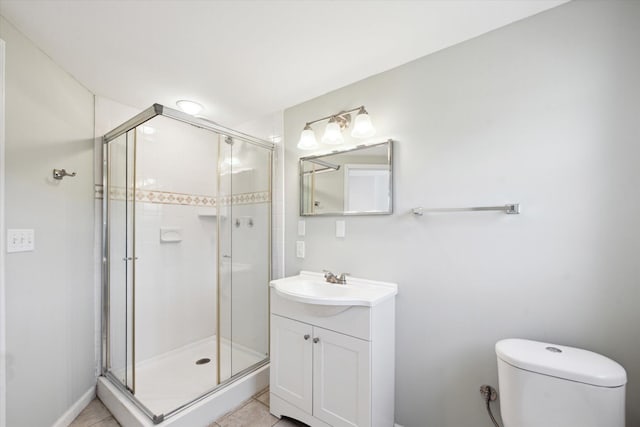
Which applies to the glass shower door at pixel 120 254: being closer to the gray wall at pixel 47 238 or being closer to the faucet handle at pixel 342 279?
the gray wall at pixel 47 238

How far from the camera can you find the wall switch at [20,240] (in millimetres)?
1382

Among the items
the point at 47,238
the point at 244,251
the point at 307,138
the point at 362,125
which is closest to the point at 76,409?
the point at 47,238

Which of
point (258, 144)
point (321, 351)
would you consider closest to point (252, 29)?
point (258, 144)

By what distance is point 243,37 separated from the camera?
4.78 ft

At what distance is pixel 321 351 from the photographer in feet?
5.11

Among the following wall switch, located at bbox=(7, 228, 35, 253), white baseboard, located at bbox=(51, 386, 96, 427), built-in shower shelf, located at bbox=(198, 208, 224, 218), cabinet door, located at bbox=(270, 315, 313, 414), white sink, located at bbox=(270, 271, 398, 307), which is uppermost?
built-in shower shelf, located at bbox=(198, 208, 224, 218)

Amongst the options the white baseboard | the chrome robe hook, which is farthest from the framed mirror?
the white baseboard

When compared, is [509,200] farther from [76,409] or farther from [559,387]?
[76,409]

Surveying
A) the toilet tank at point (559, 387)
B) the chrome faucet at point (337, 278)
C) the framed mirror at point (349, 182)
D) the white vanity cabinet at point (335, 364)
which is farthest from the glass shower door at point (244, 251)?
the toilet tank at point (559, 387)

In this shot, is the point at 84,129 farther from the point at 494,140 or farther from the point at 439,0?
the point at 494,140

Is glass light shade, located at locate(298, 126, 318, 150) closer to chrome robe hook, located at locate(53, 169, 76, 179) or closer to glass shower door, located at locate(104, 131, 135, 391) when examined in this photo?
glass shower door, located at locate(104, 131, 135, 391)

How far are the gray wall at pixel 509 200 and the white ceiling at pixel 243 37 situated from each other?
0.18 m

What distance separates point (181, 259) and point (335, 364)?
1.90 m

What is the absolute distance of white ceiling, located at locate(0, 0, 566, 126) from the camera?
1256 millimetres
